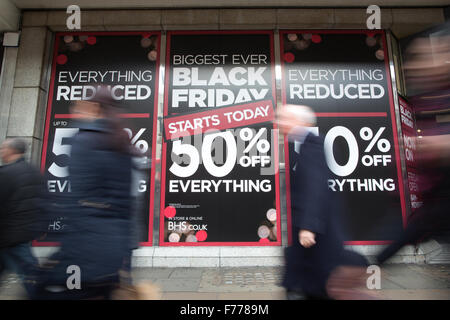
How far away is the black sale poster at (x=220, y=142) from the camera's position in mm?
4898

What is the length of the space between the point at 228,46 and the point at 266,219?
133 inches

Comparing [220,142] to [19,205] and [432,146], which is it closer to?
[19,205]

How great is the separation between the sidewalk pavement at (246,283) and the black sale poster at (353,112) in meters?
0.86

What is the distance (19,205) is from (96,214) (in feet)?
4.13

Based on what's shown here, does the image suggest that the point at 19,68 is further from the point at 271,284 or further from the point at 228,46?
the point at 271,284

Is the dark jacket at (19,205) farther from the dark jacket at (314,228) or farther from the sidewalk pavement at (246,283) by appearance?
the dark jacket at (314,228)

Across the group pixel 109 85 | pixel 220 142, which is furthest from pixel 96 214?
pixel 109 85

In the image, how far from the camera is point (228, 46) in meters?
5.54

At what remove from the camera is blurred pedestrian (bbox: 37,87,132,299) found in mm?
1840

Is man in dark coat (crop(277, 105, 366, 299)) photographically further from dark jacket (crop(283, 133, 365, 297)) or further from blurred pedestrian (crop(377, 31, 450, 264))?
blurred pedestrian (crop(377, 31, 450, 264))

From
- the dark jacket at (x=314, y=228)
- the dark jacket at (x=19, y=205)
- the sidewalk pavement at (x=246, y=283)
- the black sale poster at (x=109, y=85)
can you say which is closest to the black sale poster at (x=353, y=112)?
the sidewalk pavement at (x=246, y=283)

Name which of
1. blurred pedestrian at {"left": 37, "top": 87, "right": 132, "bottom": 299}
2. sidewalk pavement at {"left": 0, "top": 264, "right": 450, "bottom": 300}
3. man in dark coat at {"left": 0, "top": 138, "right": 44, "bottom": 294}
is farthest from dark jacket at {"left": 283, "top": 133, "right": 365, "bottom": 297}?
man in dark coat at {"left": 0, "top": 138, "right": 44, "bottom": 294}
